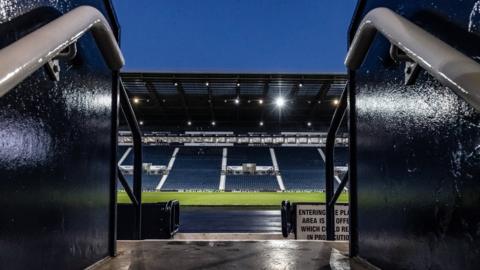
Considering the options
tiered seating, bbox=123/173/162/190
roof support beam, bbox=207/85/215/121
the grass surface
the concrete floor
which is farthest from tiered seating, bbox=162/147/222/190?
the concrete floor

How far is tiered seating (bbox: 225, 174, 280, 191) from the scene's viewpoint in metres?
40.5

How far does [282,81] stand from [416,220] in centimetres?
2281

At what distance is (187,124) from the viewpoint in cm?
3597

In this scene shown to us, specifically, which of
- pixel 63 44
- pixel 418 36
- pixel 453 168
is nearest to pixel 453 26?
pixel 418 36

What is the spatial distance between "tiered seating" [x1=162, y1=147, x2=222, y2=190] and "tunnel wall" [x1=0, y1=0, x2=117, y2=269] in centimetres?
3683

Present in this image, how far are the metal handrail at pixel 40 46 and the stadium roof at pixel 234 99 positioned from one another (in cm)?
2165

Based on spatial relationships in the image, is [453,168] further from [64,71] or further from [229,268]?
[64,71]

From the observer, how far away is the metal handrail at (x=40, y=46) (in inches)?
50.2

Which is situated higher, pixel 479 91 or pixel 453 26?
pixel 453 26

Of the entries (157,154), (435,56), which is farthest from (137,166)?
(157,154)

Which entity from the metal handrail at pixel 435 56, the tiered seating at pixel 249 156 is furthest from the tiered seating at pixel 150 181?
the metal handrail at pixel 435 56

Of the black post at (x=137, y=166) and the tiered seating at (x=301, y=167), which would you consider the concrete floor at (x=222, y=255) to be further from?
the tiered seating at (x=301, y=167)

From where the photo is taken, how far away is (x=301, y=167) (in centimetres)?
4259

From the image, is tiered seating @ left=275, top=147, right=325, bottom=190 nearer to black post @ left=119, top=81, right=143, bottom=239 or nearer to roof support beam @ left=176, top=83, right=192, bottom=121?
roof support beam @ left=176, top=83, right=192, bottom=121
